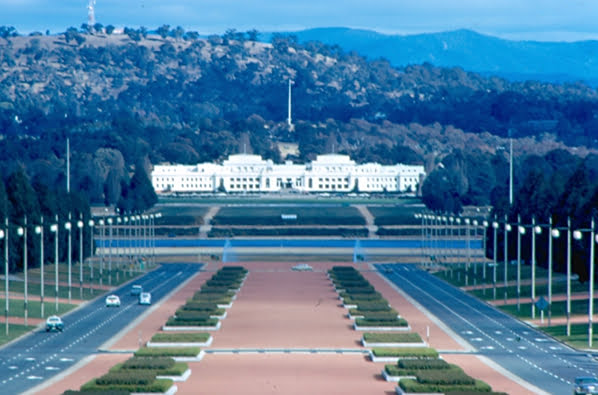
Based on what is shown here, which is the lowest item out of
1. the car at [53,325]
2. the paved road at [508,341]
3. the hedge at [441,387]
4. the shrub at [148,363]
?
the paved road at [508,341]

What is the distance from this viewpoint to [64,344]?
207ft

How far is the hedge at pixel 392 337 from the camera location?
202ft

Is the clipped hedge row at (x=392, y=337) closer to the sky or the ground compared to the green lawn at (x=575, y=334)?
closer to the sky

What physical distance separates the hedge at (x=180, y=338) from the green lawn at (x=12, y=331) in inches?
262

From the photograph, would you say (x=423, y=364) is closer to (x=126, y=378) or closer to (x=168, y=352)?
(x=168, y=352)

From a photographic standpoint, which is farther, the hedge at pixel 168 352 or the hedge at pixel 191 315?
the hedge at pixel 191 315

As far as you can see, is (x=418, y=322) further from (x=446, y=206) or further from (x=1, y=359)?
(x=446, y=206)

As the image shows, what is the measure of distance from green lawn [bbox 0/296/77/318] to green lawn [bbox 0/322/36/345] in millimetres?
4182

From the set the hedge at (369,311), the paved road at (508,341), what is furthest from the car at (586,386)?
the hedge at (369,311)

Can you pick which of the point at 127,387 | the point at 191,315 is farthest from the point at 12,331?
the point at 127,387

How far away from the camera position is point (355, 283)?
92.1 metres

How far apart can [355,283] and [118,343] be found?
102 feet

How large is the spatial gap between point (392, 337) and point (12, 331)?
56.6 ft

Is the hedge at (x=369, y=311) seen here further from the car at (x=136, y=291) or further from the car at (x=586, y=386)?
the car at (x=586, y=386)
